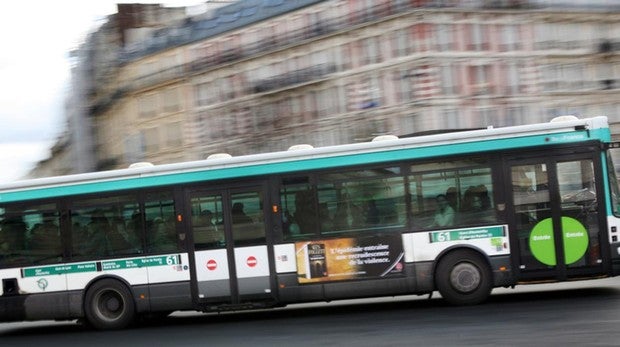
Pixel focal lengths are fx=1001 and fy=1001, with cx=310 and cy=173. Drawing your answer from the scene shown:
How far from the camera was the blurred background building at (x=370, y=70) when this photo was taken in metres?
52.4

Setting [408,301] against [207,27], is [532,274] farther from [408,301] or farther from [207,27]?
[207,27]

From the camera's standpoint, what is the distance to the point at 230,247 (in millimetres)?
16875

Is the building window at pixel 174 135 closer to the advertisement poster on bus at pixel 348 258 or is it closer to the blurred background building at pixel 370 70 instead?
the blurred background building at pixel 370 70

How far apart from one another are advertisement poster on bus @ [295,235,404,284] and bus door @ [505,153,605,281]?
198cm

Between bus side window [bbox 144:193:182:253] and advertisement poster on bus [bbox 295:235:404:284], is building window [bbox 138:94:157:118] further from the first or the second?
advertisement poster on bus [bbox 295:235:404:284]

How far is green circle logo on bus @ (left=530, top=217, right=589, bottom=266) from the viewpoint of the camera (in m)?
15.9

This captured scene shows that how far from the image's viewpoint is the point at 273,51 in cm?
6166

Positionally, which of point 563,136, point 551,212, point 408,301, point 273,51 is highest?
point 273,51

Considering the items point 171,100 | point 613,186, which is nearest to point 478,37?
point 171,100

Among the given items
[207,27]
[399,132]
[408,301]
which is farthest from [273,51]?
[408,301]

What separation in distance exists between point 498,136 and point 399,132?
3607 cm

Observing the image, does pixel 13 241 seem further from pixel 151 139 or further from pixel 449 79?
pixel 151 139

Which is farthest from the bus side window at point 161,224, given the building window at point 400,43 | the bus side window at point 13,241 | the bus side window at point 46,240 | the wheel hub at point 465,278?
the building window at point 400,43

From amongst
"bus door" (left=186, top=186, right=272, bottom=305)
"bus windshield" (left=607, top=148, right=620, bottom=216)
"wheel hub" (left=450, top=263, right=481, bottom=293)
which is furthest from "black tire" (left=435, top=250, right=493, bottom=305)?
"bus door" (left=186, top=186, right=272, bottom=305)
